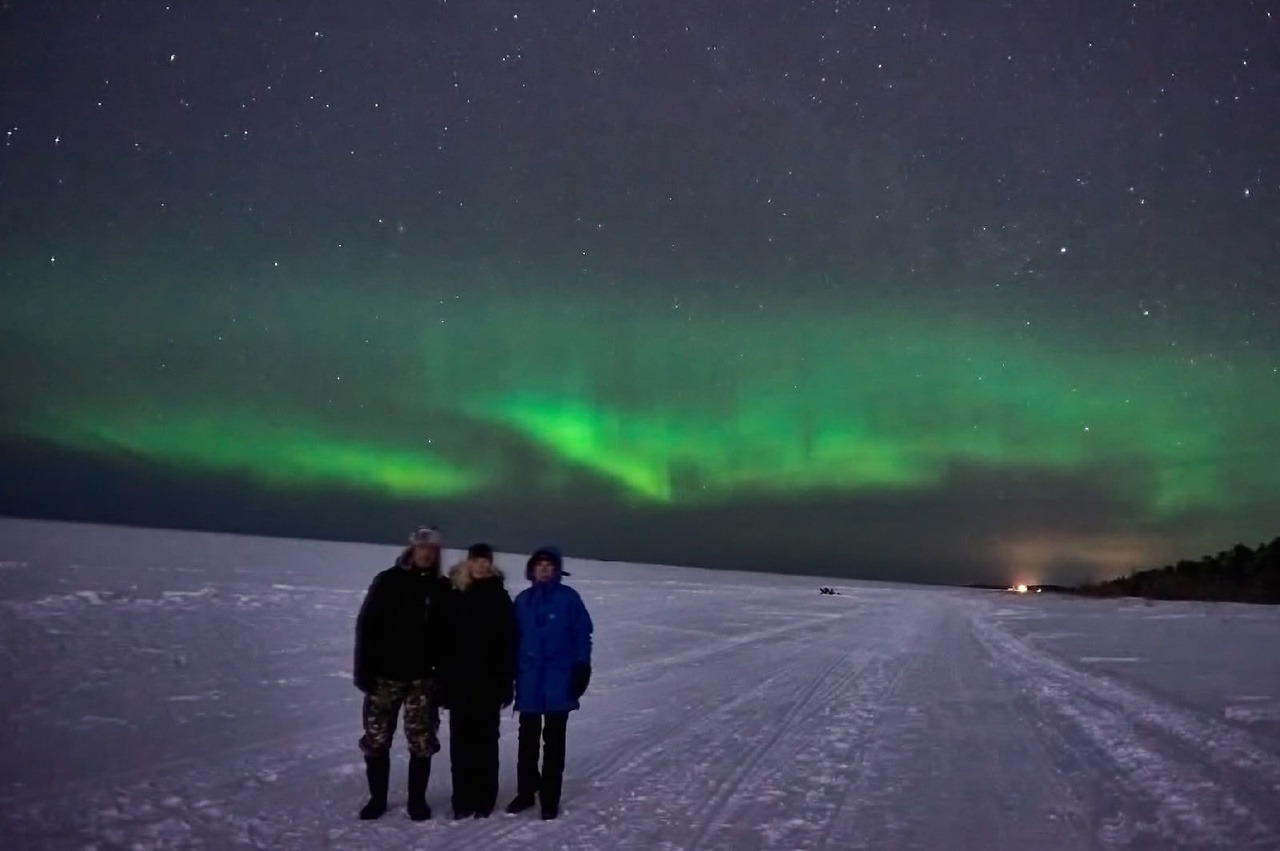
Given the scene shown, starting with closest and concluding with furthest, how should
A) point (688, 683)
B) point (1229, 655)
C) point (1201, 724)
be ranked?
point (1201, 724)
point (688, 683)
point (1229, 655)

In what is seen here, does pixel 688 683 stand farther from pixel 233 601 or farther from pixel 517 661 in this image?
pixel 233 601

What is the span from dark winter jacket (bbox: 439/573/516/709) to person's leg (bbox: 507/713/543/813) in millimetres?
260

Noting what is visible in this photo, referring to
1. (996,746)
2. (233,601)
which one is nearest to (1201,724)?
(996,746)

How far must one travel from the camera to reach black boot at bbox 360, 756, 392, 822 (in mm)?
5938

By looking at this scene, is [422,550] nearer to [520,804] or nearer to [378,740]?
[378,740]

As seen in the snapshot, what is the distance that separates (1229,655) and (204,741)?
719 inches

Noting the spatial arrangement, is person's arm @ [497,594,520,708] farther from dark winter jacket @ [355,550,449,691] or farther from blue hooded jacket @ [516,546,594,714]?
dark winter jacket @ [355,550,449,691]

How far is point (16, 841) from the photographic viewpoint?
207 inches

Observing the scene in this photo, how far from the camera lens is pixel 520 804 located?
20.5ft

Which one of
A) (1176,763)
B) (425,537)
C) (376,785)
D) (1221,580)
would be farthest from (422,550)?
(1221,580)

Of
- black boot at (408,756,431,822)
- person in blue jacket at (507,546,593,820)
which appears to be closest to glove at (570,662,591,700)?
person in blue jacket at (507,546,593,820)

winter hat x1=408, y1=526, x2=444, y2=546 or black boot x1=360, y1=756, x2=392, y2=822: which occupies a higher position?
winter hat x1=408, y1=526, x2=444, y2=546

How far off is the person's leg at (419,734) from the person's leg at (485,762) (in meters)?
0.26

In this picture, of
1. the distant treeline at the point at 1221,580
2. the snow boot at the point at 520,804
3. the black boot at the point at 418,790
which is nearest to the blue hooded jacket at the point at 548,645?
the snow boot at the point at 520,804
